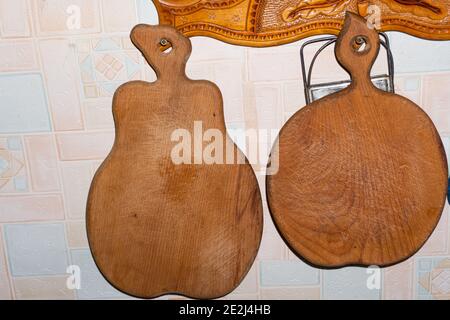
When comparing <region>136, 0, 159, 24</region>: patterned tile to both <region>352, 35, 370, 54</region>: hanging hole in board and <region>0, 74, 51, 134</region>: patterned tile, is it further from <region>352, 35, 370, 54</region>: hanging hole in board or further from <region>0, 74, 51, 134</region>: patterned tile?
<region>352, 35, 370, 54</region>: hanging hole in board

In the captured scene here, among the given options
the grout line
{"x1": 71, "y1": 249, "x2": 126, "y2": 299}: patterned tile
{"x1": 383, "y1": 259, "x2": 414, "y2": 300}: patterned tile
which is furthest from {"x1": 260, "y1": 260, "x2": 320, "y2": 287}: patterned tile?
the grout line

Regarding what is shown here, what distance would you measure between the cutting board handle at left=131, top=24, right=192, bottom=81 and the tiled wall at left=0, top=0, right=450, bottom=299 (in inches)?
1.4

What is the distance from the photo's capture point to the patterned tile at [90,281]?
77 cm

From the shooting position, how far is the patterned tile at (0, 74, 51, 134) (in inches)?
27.8

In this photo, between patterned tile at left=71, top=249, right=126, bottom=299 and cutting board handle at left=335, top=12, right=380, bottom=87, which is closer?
cutting board handle at left=335, top=12, right=380, bottom=87

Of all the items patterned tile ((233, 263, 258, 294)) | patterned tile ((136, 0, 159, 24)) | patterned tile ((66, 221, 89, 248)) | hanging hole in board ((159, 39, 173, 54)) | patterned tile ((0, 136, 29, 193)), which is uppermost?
patterned tile ((136, 0, 159, 24))

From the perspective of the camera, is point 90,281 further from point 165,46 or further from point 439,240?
point 439,240

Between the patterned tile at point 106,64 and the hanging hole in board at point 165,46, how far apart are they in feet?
0.18

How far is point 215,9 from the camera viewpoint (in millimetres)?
654

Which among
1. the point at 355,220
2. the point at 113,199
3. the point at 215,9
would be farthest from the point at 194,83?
the point at 355,220

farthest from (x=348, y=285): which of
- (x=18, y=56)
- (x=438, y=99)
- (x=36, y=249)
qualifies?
(x=18, y=56)
